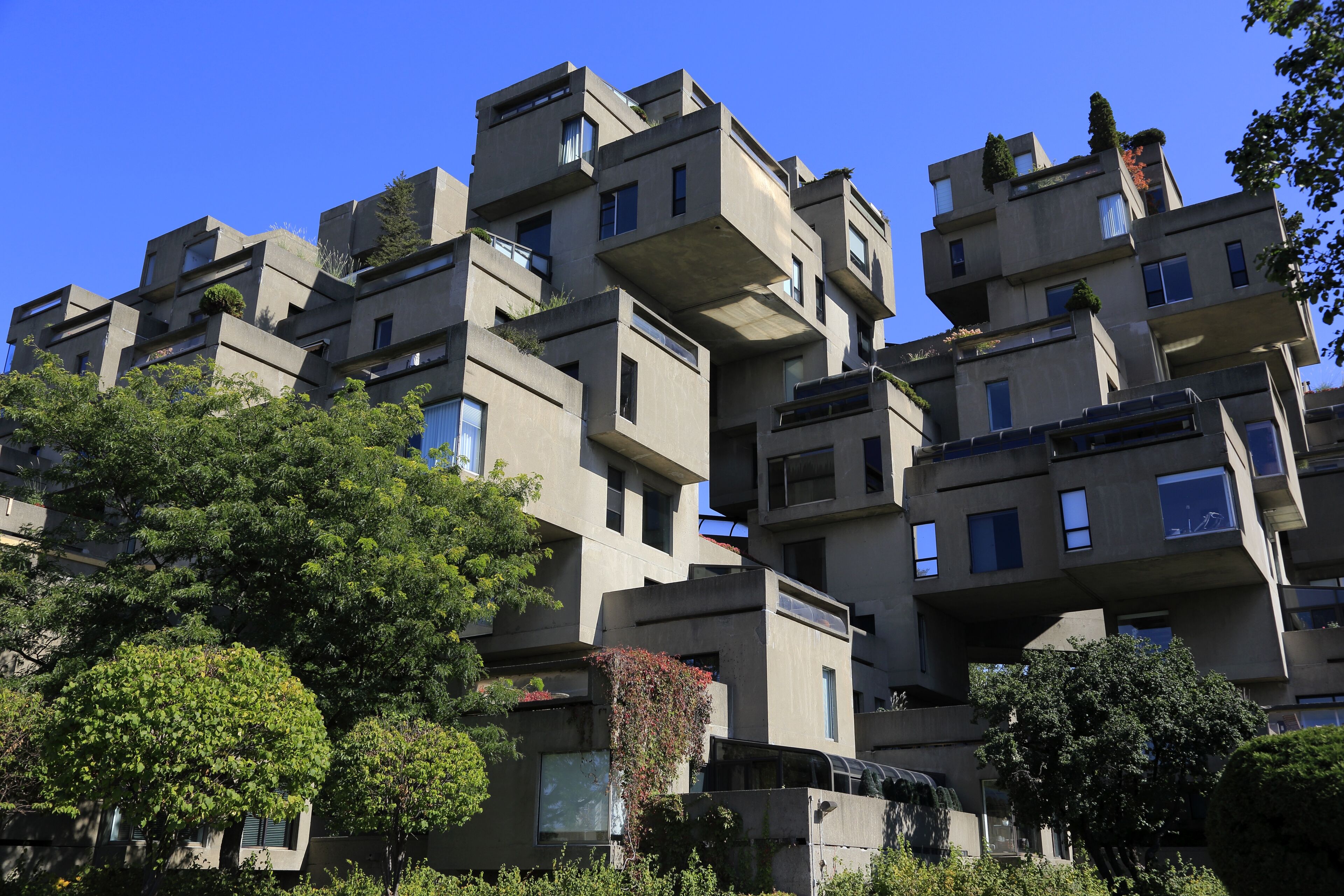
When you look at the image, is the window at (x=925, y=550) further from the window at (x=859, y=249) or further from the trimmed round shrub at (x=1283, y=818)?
the trimmed round shrub at (x=1283, y=818)

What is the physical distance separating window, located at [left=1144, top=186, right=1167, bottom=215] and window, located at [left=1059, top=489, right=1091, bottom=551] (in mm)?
25013

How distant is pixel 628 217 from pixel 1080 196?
20733 millimetres

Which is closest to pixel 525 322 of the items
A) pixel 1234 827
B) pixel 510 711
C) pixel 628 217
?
pixel 628 217

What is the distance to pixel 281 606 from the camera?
21.6m

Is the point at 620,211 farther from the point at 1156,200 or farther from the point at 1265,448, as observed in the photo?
the point at 1156,200

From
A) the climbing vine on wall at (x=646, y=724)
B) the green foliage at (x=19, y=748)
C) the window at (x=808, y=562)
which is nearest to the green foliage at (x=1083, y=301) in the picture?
the window at (x=808, y=562)

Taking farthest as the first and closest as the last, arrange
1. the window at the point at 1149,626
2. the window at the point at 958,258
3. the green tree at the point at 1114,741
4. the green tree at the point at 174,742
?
the window at the point at 958,258 < the window at the point at 1149,626 < the green tree at the point at 1114,741 < the green tree at the point at 174,742

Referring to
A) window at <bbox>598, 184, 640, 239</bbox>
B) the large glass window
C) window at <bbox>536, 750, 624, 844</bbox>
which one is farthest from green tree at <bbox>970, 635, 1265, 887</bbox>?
window at <bbox>598, 184, 640, 239</bbox>

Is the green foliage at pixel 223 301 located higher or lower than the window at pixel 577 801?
higher

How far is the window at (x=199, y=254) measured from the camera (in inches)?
1903

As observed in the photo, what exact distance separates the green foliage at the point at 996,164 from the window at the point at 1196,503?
2185 cm

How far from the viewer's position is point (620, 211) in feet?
125

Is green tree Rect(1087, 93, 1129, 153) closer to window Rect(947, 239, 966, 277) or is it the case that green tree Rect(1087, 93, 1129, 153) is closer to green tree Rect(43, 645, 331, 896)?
window Rect(947, 239, 966, 277)

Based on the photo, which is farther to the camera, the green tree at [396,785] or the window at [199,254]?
the window at [199,254]
